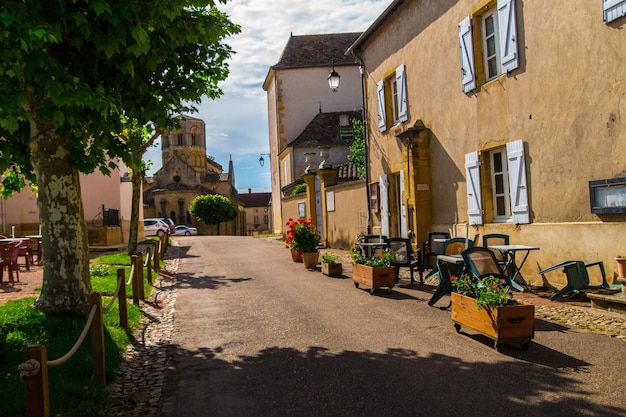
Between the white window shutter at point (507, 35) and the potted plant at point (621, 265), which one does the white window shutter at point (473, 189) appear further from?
the potted plant at point (621, 265)

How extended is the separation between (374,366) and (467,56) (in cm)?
772

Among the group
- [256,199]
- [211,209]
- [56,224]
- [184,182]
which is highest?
[184,182]

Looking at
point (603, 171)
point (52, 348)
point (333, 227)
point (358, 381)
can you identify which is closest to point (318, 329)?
point (358, 381)

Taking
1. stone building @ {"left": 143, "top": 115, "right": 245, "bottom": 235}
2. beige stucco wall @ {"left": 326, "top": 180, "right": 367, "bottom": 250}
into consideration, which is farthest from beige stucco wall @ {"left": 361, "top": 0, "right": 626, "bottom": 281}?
stone building @ {"left": 143, "top": 115, "right": 245, "bottom": 235}

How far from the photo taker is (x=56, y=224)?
264 inches

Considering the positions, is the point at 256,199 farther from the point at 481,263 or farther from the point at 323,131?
the point at 481,263

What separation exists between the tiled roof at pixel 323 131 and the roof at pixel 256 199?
6239 centimetres

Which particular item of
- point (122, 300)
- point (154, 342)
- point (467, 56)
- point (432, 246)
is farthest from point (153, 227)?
point (154, 342)

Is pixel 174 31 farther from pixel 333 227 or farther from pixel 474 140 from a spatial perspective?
pixel 333 227

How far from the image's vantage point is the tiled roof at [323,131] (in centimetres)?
3306

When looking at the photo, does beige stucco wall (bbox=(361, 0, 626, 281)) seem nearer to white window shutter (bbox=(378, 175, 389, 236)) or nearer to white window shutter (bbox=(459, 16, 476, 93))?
white window shutter (bbox=(459, 16, 476, 93))

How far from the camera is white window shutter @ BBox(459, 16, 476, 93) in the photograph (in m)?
10.8

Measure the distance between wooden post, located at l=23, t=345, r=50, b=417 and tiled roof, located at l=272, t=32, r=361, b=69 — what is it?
32647 millimetres

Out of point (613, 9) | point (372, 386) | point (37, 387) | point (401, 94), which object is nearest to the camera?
point (37, 387)
